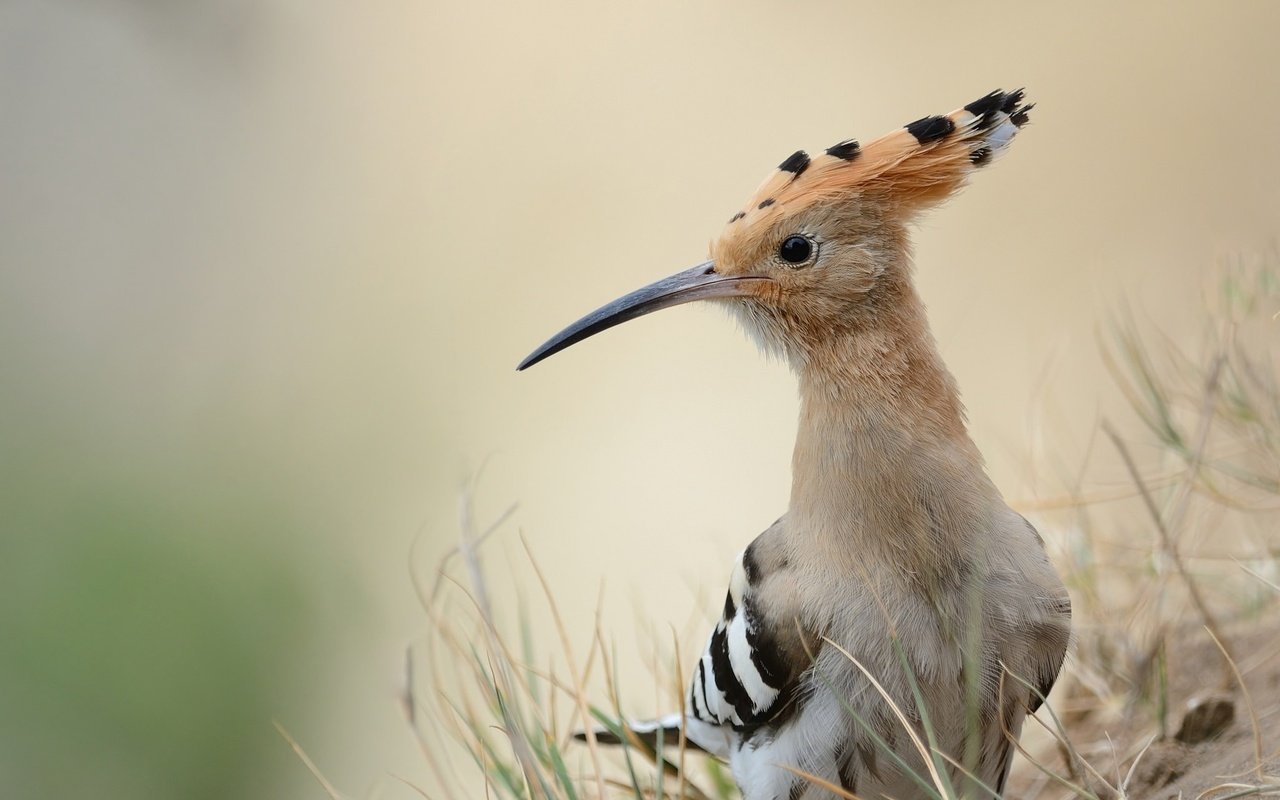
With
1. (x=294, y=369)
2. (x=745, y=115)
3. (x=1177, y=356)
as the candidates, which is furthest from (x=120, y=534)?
(x=1177, y=356)

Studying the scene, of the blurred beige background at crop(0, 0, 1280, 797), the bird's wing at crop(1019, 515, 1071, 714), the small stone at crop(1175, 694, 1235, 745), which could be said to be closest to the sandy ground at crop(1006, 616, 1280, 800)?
the small stone at crop(1175, 694, 1235, 745)

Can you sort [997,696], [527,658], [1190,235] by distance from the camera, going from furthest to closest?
[1190,235], [527,658], [997,696]

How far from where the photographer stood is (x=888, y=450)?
1.40 metres

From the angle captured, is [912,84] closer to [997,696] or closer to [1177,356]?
[1177,356]

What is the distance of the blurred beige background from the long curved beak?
51.2 inches

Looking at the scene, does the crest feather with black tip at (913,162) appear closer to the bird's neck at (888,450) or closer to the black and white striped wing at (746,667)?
the bird's neck at (888,450)

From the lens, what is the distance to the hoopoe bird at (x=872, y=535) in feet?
4.46

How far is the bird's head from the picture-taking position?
1.46 m

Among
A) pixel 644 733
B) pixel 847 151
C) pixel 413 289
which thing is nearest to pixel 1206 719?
pixel 644 733

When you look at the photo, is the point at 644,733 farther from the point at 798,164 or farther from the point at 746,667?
the point at 798,164

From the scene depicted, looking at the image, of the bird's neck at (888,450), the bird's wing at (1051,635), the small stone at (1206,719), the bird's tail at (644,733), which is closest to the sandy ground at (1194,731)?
the small stone at (1206,719)

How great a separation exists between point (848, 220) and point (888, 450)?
0.28 metres

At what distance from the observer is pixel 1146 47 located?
463 cm

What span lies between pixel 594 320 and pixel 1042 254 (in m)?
3.16
